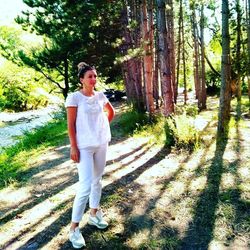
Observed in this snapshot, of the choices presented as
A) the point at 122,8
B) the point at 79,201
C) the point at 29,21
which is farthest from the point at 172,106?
the point at 29,21

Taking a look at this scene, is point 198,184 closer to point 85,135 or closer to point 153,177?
point 153,177

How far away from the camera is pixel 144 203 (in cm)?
566

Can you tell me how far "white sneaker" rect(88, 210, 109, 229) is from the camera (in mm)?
4824

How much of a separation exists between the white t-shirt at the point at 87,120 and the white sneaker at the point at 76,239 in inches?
39.3

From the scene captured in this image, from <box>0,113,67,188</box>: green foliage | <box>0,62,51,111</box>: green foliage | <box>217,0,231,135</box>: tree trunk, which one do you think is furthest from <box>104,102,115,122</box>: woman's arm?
<box>0,62,51,111</box>: green foliage

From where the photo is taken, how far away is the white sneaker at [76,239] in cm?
434

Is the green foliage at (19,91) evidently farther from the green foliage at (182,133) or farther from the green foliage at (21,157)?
the green foliage at (182,133)

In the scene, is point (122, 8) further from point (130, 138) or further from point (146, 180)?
point (146, 180)

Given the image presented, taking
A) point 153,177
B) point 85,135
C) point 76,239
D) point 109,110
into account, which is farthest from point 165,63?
point 76,239

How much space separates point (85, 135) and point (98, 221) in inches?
48.5

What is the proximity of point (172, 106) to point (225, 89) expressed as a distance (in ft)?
4.14

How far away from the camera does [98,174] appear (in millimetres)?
4578

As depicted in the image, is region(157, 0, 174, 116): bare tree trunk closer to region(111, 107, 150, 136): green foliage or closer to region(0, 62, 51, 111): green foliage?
region(111, 107, 150, 136): green foliage

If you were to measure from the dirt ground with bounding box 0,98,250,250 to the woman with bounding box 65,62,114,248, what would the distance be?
22.4 inches
